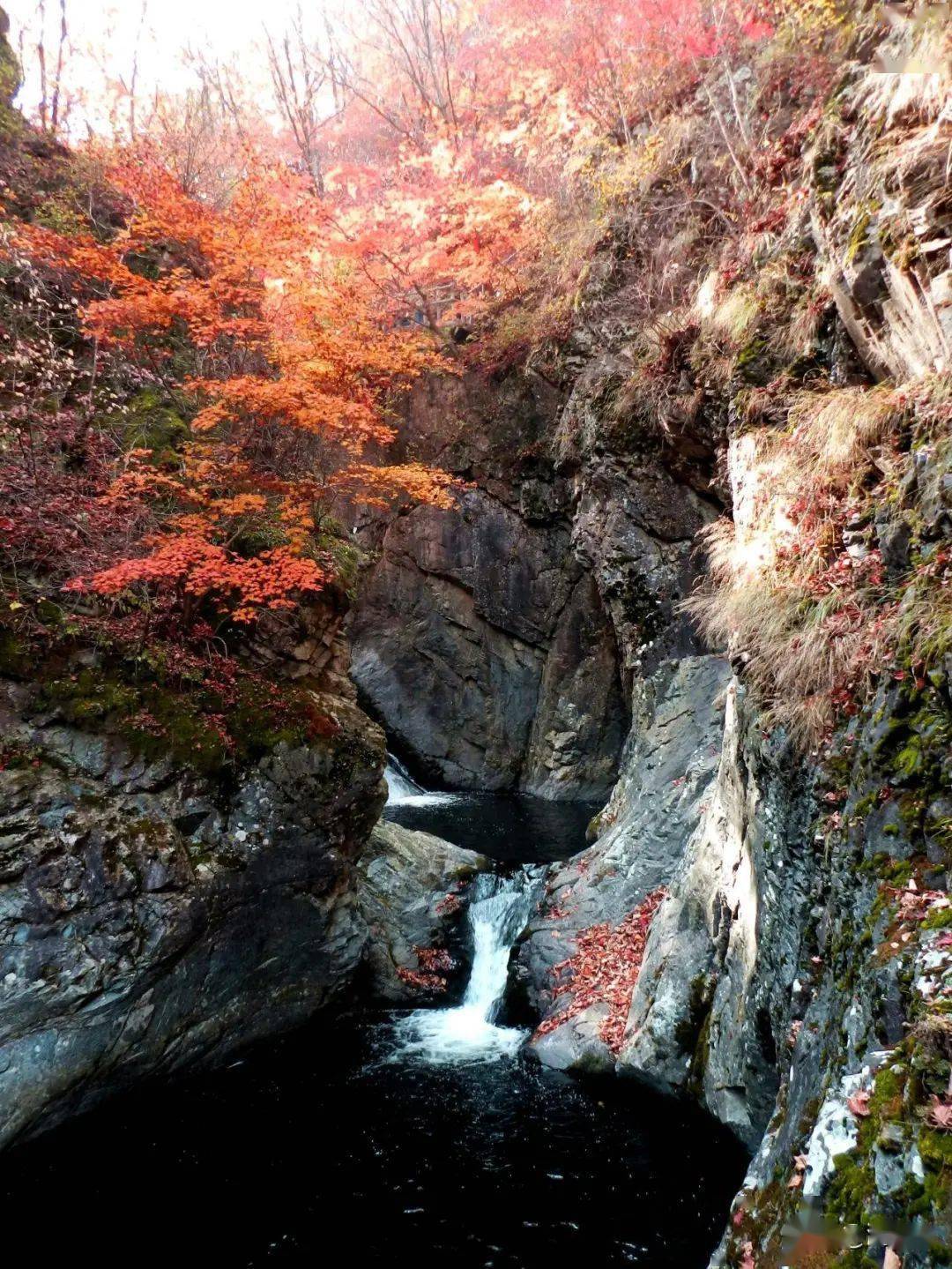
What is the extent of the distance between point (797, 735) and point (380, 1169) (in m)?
5.23

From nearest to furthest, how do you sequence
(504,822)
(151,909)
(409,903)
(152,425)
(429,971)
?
(151,909)
(429,971)
(152,425)
(409,903)
(504,822)

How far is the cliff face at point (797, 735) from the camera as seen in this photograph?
116 inches

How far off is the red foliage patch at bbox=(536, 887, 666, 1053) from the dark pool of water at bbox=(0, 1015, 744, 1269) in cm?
70

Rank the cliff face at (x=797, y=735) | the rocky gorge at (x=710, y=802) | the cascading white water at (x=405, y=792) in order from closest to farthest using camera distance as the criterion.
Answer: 1. the cliff face at (x=797, y=735)
2. the rocky gorge at (x=710, y=802)
3. the cascading white water at (x=405, y=792)

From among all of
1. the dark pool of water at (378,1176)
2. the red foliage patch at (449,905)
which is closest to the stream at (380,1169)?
the dark pool of water at (378,1176)

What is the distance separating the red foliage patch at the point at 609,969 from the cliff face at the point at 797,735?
0.08 meters

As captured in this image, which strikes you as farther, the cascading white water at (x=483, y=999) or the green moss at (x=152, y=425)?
the green moss at (x=152, y=425)

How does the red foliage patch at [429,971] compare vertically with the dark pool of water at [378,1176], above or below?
above

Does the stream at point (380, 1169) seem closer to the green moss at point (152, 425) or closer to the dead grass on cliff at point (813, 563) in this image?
the dead grass on cliff at point (813, 563)

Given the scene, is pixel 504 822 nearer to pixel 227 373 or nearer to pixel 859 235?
pixel 227 373

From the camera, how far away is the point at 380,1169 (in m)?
6.05

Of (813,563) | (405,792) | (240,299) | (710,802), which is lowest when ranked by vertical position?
(405,792)

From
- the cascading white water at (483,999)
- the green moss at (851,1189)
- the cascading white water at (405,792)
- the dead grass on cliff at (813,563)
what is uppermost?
the dead grass on cliff at (813,563)

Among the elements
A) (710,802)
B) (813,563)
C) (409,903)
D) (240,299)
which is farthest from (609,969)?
(240,299)
